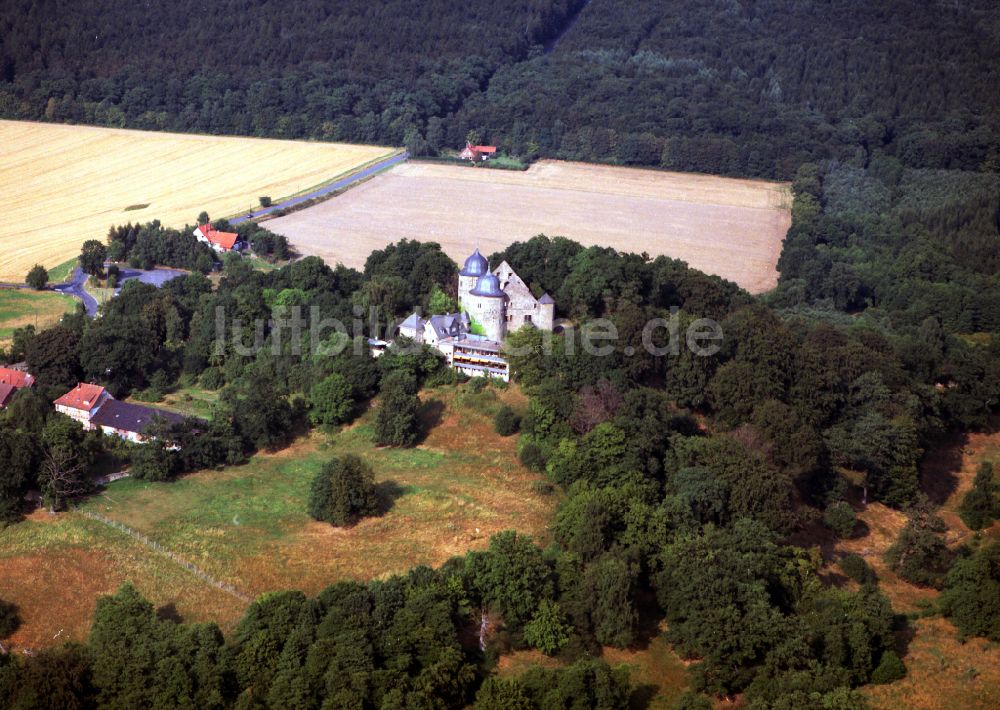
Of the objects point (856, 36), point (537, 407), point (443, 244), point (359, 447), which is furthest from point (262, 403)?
point (856, 36)

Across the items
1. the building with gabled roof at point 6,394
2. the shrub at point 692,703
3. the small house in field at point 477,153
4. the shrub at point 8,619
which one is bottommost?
the shrub at point 8,619

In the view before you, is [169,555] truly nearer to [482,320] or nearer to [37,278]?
[482,320]

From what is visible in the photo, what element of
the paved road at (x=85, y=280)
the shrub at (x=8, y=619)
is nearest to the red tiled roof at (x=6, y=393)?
the paved road at (x=85, y=280)

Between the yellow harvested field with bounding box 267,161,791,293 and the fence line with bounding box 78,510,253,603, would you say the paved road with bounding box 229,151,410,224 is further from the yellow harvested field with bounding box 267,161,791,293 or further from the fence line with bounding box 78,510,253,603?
the fence line with bounding box 78,510,253,603

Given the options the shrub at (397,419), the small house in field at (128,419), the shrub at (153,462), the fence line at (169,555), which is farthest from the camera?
the shrub at (397,419)

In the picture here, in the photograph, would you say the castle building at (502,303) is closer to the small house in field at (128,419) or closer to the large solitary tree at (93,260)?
the small house in field at (128,419)

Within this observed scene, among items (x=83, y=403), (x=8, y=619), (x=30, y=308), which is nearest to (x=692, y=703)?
(x=8, y=619)
